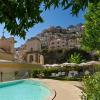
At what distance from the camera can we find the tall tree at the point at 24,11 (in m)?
3.07

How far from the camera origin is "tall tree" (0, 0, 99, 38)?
3.07 m

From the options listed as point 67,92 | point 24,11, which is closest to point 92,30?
point 67,92

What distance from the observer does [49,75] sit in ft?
111

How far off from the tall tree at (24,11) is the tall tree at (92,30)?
21.1 metres

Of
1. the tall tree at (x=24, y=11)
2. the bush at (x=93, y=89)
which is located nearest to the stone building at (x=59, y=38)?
the bush at (x=93, y=89)

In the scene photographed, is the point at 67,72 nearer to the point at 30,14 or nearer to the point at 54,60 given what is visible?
→ the point at 30,14

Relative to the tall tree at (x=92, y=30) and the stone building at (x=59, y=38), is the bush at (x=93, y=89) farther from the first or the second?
the stone building at (x=59, y=38)

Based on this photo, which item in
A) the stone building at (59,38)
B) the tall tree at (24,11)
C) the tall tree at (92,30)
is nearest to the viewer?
the tall tree at (24,11)

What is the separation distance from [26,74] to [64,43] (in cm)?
8830

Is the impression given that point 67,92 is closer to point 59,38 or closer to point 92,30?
point 92,30

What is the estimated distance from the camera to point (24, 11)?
3.14 meters

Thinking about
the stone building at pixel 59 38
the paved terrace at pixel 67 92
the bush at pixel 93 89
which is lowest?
the paved terrace at pixel 67 92

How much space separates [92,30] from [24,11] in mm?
23053

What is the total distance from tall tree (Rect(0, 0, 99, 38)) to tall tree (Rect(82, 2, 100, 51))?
21.1 meters
